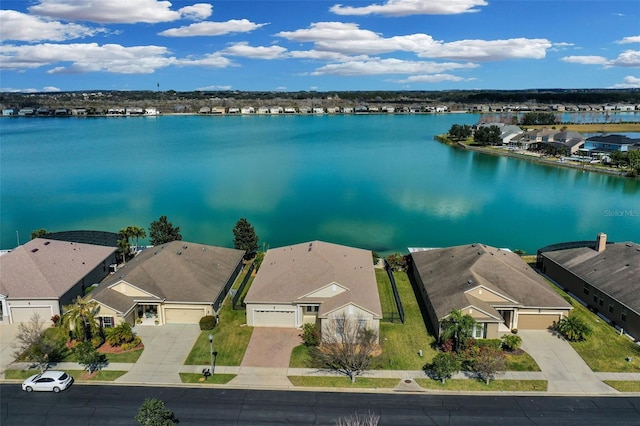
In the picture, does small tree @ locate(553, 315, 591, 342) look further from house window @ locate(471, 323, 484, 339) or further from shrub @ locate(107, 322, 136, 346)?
shrub @ locate(107, 322, 136, 346)

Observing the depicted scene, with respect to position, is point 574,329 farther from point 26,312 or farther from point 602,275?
point 26,312

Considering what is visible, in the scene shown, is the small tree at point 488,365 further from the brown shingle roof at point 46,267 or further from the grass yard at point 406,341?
the brown shingle roof at point 46,267

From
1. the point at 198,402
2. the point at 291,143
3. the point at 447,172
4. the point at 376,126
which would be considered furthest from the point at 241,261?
the point at 376,126

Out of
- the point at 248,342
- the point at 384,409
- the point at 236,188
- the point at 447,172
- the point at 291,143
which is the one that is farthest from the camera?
the point at 291,143

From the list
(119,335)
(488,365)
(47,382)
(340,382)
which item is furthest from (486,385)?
(47,382)

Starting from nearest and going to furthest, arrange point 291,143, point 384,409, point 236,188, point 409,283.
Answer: point 384,409
point 409,283
point 236,188
point 291,143

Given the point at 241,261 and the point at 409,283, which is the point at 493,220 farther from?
the point at 241,261

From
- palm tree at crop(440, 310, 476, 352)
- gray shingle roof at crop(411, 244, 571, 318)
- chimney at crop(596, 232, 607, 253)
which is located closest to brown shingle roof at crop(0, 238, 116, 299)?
palm tree at crop(440, 310, 476, 352)
